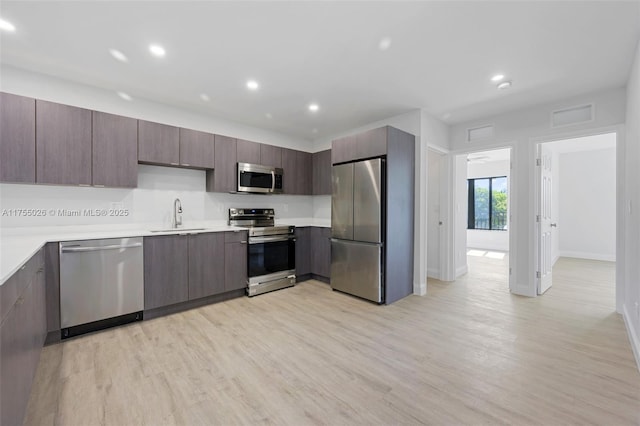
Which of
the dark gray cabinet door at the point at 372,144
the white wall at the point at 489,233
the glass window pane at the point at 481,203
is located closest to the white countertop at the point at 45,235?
the dark gray cabinet door at the point at 372,144

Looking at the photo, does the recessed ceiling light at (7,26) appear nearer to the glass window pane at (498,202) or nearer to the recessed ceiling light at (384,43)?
the recessed ceiling light at (384,43)

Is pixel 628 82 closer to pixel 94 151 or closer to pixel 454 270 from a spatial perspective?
pixel 454 270

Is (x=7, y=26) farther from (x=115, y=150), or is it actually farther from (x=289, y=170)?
(x=289, y=170)

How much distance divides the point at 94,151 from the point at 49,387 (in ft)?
7.15

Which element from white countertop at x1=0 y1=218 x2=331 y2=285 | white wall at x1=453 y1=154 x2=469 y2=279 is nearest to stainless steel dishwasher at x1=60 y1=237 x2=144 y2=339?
white countertop at x1=0 y1=218 x2=331 y2=285

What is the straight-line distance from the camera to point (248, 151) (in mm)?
4141

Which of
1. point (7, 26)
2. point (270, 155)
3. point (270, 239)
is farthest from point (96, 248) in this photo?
point (270, 155)

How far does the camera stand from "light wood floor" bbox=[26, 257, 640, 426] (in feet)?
5.41

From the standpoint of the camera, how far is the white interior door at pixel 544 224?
3718mm

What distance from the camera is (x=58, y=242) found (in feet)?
8.11

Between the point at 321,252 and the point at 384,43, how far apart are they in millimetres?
3070

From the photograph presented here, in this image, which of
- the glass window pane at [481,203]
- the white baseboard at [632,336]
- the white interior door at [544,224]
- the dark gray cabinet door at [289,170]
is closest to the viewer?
the white baseboard at [632,336]

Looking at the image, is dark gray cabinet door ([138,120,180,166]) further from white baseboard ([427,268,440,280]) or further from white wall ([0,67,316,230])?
white baseboard ([427,268,440,280])

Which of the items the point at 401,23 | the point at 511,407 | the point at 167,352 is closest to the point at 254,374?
the point at 167,352
